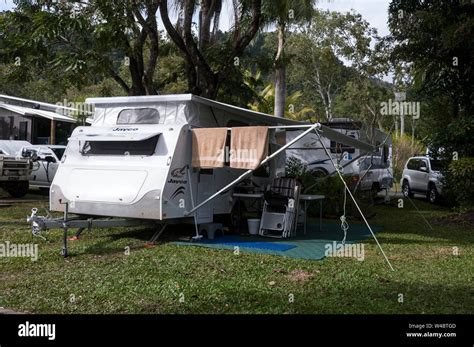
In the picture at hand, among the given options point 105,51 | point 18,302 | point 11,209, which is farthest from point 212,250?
point 11,209

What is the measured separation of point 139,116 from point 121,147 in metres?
0.80

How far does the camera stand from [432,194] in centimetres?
1922

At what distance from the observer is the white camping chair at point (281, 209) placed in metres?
10.7

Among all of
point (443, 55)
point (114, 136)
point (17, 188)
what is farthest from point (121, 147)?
point (443, 55)

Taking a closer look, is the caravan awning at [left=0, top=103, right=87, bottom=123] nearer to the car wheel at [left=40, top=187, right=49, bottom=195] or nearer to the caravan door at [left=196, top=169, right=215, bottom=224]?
the car wheel at [left=40, top=187, right=49, bottom=195]

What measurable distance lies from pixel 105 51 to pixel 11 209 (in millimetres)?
4811

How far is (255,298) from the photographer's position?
20.4ft

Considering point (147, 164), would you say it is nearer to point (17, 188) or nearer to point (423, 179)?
point (17, 188)

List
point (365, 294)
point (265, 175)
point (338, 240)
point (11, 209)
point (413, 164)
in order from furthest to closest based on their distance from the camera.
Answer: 1. point (413, 164)
2. point (11, 209)
3. point (265, 175)
4. point (338, 240)
5. point (365, 294)

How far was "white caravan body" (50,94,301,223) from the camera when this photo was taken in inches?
365

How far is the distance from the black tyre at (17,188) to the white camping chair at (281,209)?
372 inches

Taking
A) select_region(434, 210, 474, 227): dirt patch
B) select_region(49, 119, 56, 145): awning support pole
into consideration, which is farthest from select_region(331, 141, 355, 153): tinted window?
select_region(49, 119, 56, 145): awning support pole
